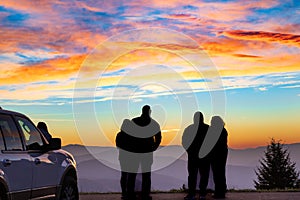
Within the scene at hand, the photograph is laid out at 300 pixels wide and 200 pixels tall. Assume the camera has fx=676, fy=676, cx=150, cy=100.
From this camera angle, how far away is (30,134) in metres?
11.0

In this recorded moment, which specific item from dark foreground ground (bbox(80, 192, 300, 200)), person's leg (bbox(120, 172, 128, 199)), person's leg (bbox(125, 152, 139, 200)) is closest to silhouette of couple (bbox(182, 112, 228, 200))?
dark foreground ground (bbox(80, 192, 300, 200))


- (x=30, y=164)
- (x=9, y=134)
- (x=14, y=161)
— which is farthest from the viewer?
(x=30, y=164)

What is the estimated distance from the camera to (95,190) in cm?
2147

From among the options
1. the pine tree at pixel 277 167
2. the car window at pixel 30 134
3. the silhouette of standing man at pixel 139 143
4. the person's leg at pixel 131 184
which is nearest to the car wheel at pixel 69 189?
the car window at pixel 30 134

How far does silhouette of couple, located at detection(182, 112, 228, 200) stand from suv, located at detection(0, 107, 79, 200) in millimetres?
4075

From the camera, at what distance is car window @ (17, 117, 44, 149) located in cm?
1066

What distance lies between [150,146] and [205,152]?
1420 millimetres

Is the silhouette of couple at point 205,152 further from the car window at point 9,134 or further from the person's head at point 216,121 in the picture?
the car window at point 9,134

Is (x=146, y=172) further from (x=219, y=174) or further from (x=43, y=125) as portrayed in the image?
(x=43, y=125)

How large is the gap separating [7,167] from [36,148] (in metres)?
1.52

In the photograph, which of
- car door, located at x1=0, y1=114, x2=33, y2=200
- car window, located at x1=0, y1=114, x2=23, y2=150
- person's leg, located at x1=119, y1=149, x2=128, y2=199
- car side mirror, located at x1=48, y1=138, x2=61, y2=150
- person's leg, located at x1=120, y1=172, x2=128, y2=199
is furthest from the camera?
person's leg, located at x1=120, y1=172, x2=128, y2=199

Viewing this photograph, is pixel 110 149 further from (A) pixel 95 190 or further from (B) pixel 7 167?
(B) pixel 7 167

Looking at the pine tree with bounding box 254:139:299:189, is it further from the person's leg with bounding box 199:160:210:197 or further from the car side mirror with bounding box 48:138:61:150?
the car side mirror with bounding box 48:138:61:150

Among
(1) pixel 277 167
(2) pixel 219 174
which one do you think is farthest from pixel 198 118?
(1) pixel 277 167
